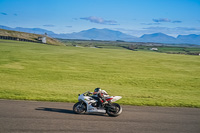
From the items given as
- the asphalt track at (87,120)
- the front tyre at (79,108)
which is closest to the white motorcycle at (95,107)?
the front tyre at (79,108)

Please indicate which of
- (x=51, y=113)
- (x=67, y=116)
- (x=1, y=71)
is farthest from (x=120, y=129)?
(x=1, y=71)

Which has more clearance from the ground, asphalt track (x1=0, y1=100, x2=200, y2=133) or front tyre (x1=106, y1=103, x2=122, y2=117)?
front tyre (x1=106, y1=103, x2=122, y2=117)

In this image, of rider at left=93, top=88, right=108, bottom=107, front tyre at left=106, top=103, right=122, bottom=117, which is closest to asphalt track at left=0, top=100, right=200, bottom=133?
front tyre at left=106, top=103, right=122, bottom=117

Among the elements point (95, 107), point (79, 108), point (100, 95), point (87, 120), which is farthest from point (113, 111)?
point (79, 108)

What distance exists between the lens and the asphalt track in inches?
409

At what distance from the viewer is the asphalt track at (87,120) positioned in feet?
34.1

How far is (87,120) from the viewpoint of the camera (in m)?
11.8

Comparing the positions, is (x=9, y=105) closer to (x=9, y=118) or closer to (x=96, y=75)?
(x=9, y=118)

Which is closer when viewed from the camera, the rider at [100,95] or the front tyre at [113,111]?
the front tyre at [113,111]

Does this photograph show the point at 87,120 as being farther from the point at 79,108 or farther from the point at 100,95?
the point at 100,95

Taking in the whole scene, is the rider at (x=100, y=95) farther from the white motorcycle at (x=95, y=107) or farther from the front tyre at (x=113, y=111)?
the front tyre at (x=113, y=111)

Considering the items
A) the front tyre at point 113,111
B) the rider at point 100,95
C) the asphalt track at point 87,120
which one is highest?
the rider at point 100,95

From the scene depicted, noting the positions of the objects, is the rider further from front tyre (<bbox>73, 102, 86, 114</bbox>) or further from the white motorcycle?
front tyre (<bbox>73, 102, 86, 114</bbox>)

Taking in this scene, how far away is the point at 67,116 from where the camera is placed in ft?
40.5
